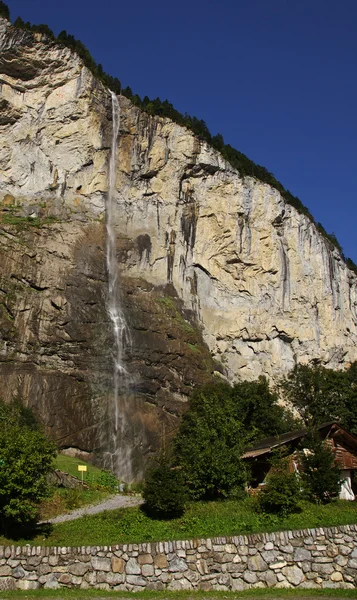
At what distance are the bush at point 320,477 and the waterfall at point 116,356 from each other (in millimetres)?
21174

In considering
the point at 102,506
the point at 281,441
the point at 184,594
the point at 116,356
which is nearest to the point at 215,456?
the point at 281,441

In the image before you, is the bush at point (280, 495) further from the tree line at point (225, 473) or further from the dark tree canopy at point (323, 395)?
the dark tree canopy at point (323, 395)

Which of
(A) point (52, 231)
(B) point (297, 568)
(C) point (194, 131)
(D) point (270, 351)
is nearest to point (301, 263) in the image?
(D) point (270, 351)

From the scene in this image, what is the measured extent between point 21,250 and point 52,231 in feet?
13.5

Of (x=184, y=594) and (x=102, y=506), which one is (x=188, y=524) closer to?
(x=184, y=594)

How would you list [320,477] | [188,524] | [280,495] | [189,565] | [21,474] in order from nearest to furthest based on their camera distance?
[189,565]
[21,474]
[188,524]
[280,495]
[320,477]

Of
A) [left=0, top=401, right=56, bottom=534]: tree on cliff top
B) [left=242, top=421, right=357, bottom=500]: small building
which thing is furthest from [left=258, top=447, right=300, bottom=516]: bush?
[left=0, top=401, right=56, bottom=534]: tree on cliff top

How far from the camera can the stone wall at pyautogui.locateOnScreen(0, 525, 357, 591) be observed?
14.7 meters

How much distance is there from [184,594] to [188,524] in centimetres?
329

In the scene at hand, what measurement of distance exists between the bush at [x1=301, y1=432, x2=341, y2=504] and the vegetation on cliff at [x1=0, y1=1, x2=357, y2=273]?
45918mm

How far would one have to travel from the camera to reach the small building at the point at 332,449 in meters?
24.6

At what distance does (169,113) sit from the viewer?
61.8 metres

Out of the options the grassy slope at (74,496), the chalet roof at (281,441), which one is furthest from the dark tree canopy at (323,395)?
the grassy slope at (74,496)

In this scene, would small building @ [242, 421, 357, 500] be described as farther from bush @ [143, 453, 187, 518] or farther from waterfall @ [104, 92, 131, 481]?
waterfall @ [104, 92, 131, 481]
